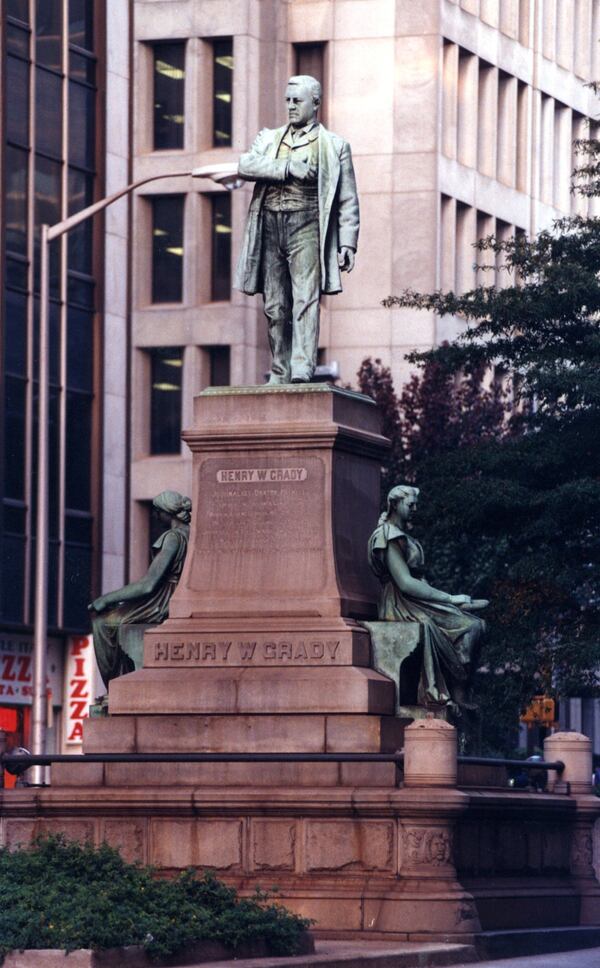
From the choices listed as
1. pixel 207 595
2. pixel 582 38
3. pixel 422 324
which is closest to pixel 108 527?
pixel 422 324

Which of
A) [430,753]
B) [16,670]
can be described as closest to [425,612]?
[430,753]

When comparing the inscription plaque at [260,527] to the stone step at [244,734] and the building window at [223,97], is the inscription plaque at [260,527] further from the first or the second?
the building window at [223,97]

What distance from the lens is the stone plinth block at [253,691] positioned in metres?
22.9

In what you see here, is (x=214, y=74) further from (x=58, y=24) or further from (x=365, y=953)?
(x=365, y=953)

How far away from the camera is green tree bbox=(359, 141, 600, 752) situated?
4250 centimetres

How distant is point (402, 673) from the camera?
23.7 metres

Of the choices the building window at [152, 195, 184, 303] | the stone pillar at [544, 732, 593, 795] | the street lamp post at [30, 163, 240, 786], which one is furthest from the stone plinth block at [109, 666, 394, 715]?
the building window at [152, 195, 184, 303]

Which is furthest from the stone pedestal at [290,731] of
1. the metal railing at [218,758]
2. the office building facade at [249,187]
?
the office building facade at [249,187]

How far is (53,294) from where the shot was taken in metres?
57.1

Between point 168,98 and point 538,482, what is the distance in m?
27.7

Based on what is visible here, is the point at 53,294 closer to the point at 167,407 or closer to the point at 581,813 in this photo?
the point at 167,407

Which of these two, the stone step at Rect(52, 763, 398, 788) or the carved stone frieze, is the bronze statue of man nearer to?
the stone step at Rect(52, 763, 398, 788)

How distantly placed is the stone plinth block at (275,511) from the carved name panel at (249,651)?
151 millimetres

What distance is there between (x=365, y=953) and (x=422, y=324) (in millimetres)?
47941
